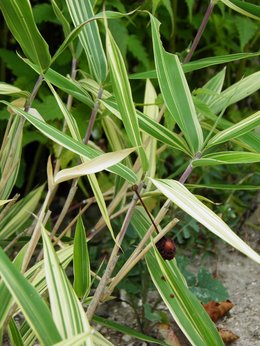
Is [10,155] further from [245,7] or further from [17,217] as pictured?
[245,7]

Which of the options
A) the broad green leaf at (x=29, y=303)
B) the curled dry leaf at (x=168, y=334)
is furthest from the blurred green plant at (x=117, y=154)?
the curled dry leaf at (x=168, y=334)

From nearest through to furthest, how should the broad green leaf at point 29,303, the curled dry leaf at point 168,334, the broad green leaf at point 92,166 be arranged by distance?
the broad green leaf at point 29,303 < the broad green leaf at point 92,166 < the curled dry leaf at point 168,334

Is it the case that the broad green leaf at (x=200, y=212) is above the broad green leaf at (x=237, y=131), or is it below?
below

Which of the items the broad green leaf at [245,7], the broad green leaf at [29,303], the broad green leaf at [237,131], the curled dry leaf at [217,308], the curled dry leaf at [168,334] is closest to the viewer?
the broad green leaf at [29,303]

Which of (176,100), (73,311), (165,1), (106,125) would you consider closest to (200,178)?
(106,125)

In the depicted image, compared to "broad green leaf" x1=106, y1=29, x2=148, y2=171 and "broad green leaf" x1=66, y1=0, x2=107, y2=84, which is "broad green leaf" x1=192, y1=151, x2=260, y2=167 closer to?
"broad green leaf" x1=106, y1=29, x2=148, y2=171

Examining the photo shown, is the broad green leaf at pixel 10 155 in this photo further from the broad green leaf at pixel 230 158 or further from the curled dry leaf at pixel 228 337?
the curled dry leaf at pixel 228 337

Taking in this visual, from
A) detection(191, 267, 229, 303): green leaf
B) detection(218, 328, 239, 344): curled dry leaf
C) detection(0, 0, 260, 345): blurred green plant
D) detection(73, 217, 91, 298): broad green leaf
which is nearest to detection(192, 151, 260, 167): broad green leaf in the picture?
detection(0, 0, 260, 345): blurred green plant
